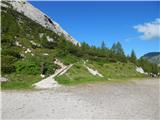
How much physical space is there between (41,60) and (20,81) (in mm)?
14225

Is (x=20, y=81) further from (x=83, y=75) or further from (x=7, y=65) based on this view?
(x=83, y=75)

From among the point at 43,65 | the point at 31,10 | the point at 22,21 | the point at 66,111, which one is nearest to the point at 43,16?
the point at 31,10

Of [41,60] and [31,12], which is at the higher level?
[31,12]

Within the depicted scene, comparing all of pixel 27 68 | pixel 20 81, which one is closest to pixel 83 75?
pixel 27 68

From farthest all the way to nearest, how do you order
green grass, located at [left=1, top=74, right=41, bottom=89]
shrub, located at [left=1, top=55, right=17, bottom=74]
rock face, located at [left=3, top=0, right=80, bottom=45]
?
1. rock face, located at [left=3, top=0, right=80, bottom=45]
2. shrub, located at [left=1, top=55, right=17, bottom=74]
3. green grass, located at [left=1, top=74, right=41, bottom=89]

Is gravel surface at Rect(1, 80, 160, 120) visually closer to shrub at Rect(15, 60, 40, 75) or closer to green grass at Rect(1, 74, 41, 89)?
green grass at Rect(1, 74, 41, 89)

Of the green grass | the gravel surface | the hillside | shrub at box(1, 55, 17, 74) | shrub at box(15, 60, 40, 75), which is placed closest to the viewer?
the gravel surface

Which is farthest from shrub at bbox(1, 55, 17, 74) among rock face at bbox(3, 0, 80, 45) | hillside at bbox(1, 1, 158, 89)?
rock face at bbox(3, 0, 80, 45)

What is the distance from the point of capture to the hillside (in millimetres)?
49688

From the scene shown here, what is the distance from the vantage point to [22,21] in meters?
130

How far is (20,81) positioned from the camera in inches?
1715

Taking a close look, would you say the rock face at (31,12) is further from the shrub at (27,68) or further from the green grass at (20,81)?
the green grass at (20,81)

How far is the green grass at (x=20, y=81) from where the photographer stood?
40094mm

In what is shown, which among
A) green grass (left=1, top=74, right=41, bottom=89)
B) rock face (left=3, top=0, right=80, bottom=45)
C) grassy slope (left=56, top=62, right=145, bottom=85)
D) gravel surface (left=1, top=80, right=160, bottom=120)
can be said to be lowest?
gravel surface (left=1, top=80, right=160, bottom=120)
